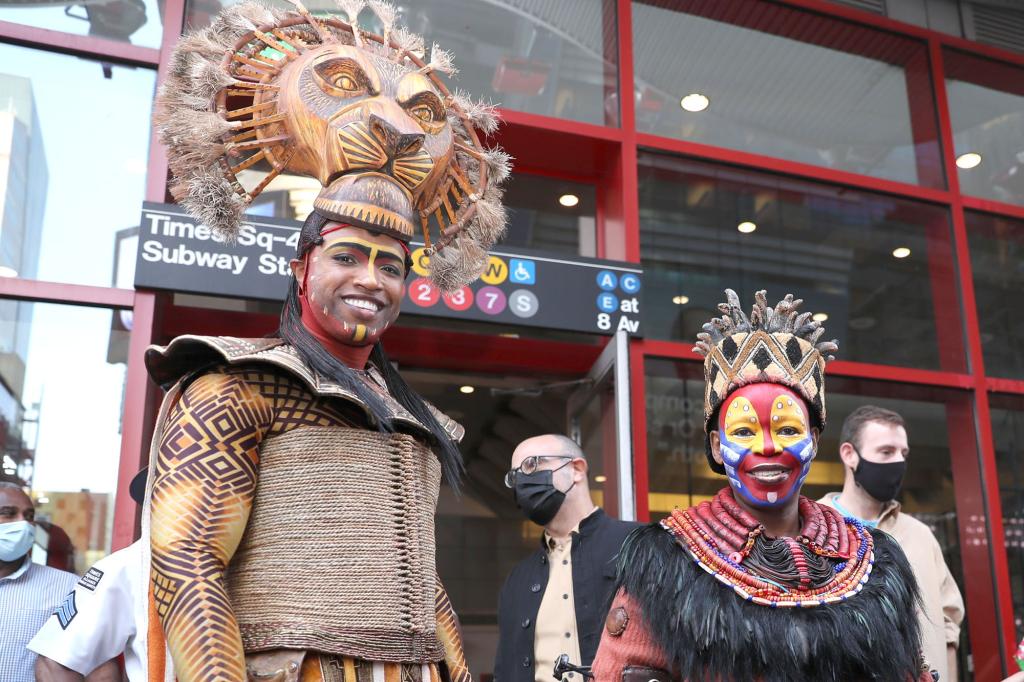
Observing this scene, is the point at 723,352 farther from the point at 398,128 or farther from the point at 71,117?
the point at 71,117

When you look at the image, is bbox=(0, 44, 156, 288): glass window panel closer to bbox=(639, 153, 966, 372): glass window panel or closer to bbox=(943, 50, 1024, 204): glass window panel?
bbox=(639, 153, 966, 372): glass window panel

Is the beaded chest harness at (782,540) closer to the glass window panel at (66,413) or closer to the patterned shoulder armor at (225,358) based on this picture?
the patterned shoulder armor at (225,358)

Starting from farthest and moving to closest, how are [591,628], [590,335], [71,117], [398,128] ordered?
[590,335] → [71,117] → [591,628] → [398,128]

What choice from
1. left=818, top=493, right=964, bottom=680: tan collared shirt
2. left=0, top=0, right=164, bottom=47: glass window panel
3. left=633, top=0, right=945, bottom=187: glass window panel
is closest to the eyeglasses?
left=818, top=493, right=964, bottom=680: tan collared shirt

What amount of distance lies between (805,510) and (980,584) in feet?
15.1

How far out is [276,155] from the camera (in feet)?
9.29

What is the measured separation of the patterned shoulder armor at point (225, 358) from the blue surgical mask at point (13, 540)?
2.46 m

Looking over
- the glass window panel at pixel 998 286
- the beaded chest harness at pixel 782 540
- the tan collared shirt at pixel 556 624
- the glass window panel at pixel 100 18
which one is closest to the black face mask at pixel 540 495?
the tan collared shirt at pixel 556 624

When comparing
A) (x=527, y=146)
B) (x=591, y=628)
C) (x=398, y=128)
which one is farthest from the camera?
(x=527, y=146)

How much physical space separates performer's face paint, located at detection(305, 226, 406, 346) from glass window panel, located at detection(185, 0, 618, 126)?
4333mm

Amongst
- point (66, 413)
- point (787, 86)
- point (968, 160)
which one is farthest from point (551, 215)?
point (968, 160)

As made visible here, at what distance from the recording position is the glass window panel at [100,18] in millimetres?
6000

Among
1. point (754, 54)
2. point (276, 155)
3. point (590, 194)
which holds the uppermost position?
point (754, 54)

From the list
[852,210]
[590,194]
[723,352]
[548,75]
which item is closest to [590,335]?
[590,194]
